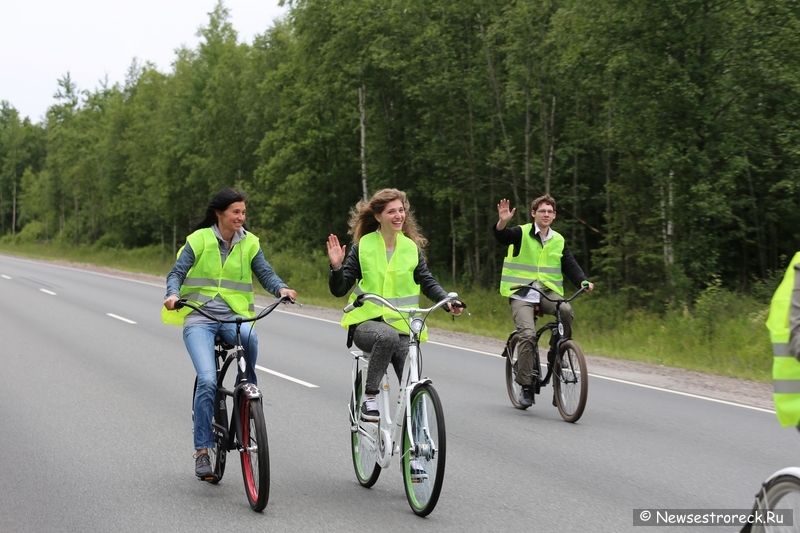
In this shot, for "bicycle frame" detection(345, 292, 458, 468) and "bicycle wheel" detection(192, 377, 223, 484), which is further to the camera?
"bicycle wheel" detection(192, 377, 223, 484)

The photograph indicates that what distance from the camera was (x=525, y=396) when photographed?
8.96 m

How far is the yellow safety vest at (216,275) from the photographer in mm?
5996

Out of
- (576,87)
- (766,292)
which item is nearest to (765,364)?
(766,292)

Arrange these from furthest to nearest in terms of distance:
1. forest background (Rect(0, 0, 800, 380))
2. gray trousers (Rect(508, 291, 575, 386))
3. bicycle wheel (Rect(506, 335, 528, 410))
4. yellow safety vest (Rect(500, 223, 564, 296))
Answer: forest background (Rect(0, 0, 800, 380))
bicycle wheel (Rect(506, 335, 528, 410))
yellow safety vest (Rect(500, 223, 564, 296))
gray trousers (Rect(508, 291, 575, 386))

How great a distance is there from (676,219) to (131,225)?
6083 cm

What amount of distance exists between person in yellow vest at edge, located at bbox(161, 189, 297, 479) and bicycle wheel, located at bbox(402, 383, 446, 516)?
116cm

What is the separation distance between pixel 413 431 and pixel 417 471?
0.79 feet

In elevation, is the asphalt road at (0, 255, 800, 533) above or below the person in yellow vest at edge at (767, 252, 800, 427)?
below

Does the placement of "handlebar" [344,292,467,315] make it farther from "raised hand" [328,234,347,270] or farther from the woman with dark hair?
"raised hand" [328,234,347,270]

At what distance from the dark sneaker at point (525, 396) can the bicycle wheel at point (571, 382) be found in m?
0.27

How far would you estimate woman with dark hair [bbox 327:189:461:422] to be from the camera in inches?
223

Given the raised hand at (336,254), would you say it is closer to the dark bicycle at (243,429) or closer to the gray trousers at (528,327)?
the dark bicycle at (243,429)

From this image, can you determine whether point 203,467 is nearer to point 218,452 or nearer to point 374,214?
point 218,452

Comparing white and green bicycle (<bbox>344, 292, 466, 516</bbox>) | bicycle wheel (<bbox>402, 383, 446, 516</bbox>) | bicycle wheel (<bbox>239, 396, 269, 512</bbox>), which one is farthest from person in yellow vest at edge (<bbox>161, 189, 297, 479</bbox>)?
bicycle wheel (<bbox>402, 383, 446, 516</bbox>)
